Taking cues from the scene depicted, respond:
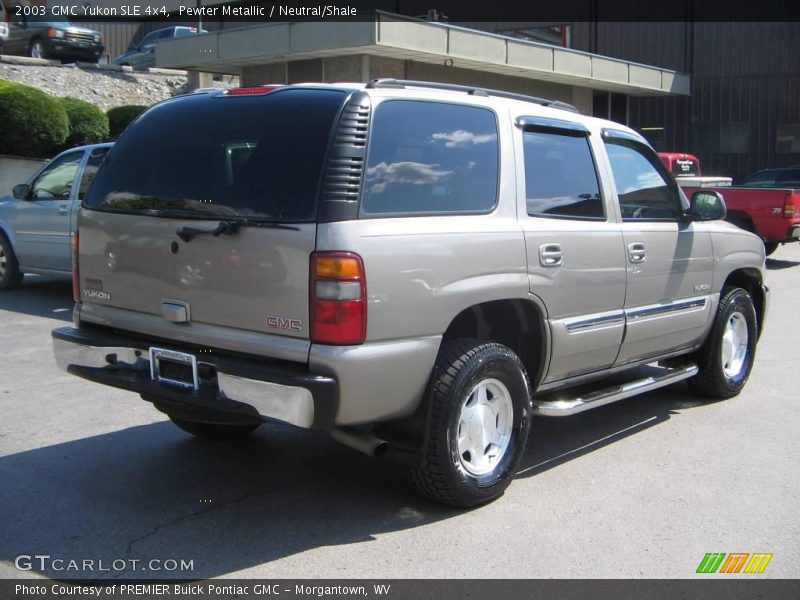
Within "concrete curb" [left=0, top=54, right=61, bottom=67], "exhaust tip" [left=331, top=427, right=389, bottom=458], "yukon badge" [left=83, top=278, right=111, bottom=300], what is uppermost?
"concrete curb" [left=0, top=54, right=61, bottom=67]

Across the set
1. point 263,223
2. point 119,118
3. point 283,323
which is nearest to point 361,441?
point 283,323

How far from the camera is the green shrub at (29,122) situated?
1800 centimetres

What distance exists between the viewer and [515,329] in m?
5.10

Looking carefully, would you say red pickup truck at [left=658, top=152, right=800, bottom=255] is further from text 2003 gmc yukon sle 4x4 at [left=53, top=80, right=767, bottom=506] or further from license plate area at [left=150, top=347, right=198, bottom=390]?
license plate area at [left=150, top=347, right=198, bottom=390]

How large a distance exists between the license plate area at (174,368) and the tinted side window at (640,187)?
2.94 metres

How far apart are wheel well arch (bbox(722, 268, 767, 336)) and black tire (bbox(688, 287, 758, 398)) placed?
142 mm

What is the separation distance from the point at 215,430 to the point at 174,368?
4.31ft

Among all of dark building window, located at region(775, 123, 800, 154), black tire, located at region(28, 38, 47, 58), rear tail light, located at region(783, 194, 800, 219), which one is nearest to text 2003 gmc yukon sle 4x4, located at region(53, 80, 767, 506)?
rear tail light, located at region(783, 194, 800, 219)

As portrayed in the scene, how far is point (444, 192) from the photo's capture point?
458 cm

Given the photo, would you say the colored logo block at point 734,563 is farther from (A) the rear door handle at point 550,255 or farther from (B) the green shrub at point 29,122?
(B) the green shrub at point 29,122

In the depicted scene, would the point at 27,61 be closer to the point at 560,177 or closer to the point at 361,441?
the point at 560,177

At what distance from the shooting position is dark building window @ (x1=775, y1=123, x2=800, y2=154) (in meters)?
28.9

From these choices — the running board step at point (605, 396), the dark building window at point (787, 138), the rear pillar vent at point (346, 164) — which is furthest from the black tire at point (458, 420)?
the dark building window at point (787, 138)

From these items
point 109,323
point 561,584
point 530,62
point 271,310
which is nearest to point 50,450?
point 109,323
